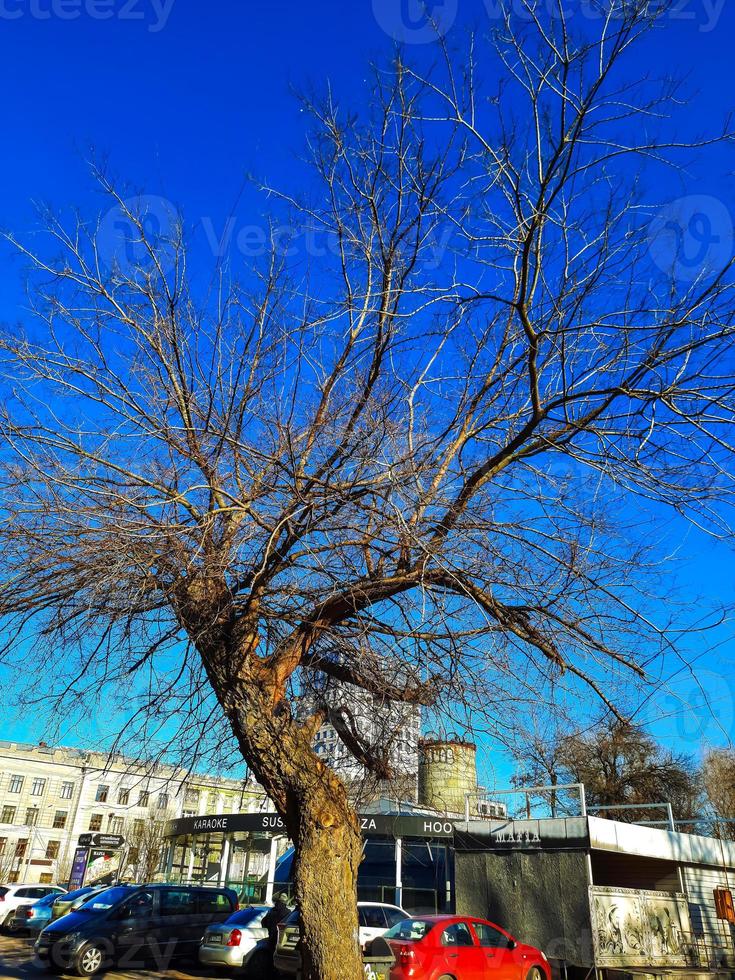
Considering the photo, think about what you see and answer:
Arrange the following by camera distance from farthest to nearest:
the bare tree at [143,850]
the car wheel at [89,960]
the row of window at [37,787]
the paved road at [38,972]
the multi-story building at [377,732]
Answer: the row of window at [37,787] < the bare tree at [143,850] < the car wheel at [89,960] < the paved road at [38,972] < the multi-story building at [377,732]

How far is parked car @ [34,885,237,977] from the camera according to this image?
1402 centimetres

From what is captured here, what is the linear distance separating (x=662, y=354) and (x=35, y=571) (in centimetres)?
485

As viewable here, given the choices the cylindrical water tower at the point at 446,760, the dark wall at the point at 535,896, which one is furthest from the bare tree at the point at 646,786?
the cylindrical water tower at the point at 446,760

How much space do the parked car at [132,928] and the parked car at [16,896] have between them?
818 cm

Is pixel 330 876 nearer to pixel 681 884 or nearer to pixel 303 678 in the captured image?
pixel 303 678

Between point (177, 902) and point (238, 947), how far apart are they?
7.44 feet

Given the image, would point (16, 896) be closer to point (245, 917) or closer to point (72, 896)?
point (72, 896)

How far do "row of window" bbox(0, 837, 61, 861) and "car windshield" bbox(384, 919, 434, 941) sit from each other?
5543 centimetres

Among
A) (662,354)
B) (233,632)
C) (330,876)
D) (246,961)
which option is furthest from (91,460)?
(246,961)

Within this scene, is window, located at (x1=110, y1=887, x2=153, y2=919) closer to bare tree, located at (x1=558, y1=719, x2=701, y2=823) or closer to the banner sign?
the banner sign

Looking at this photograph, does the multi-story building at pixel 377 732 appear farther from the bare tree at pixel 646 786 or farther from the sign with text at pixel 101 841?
the bare tree at pixel 646 786

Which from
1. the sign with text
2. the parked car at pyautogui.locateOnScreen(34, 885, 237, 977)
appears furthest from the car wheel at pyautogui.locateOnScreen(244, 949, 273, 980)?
the sign with text

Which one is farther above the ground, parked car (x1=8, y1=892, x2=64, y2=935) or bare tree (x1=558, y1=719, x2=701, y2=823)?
bare tree (x1=558, y1=719, x2=701, y2=823)

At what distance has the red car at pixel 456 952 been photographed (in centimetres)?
1186
